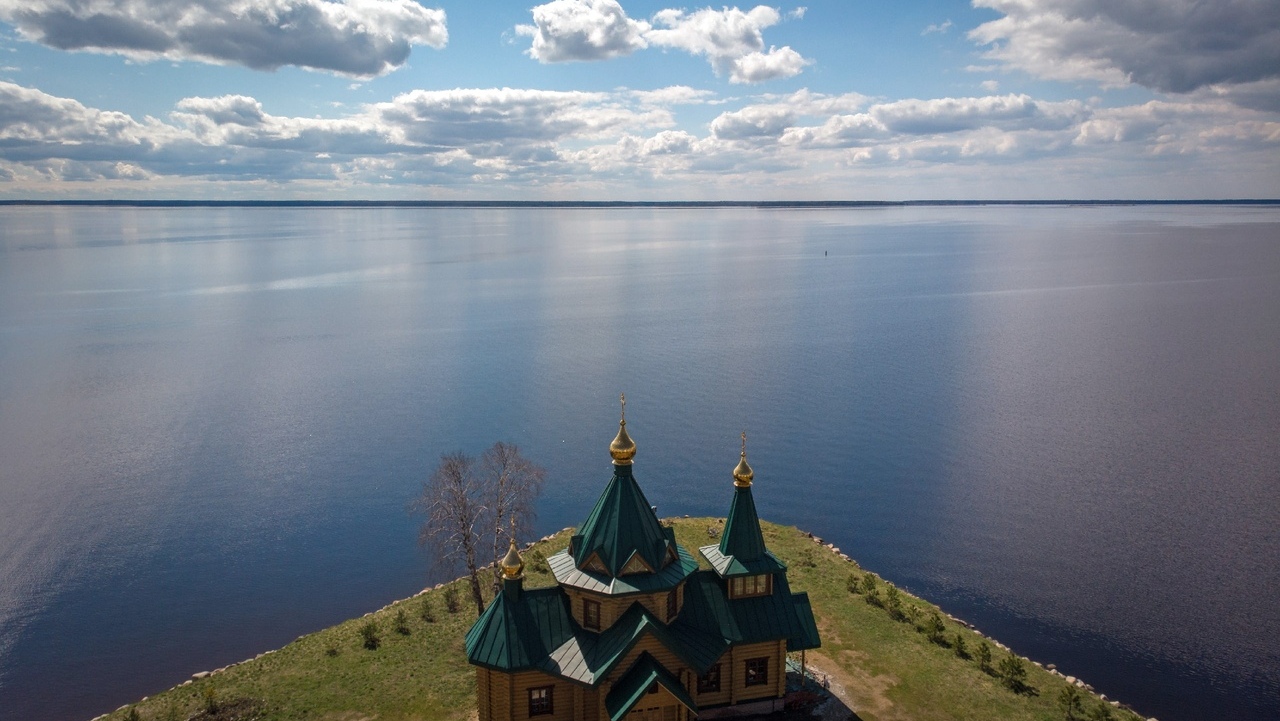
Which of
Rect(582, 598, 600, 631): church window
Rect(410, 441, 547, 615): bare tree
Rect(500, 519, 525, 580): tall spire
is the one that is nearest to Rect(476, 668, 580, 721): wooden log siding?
Rect(582, 598, 600, 631): church window

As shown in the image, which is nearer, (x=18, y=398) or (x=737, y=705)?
(x=737, y=705)

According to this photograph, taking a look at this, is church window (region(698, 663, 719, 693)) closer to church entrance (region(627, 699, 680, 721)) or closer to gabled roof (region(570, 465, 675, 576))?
church entrance (region(627, 699, 680, 721))

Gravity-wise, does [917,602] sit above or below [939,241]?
below

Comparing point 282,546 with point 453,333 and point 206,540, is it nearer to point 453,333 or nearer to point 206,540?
point 206,540

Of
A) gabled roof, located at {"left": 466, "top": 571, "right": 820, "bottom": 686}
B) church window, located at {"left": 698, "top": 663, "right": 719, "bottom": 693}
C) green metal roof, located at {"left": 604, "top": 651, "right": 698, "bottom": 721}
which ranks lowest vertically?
church window, located at {"left": 698, "top": 663, "right": 719, "bottom": 693}

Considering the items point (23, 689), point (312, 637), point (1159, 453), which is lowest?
point (23, 689)

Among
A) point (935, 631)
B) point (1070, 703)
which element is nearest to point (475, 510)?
point (935, 631)

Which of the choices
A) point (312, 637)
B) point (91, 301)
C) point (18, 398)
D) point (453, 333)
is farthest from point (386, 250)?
point (312, 637)
